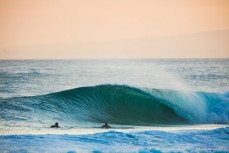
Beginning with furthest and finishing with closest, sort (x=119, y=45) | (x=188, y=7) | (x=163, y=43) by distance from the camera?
1. (x=119, y=45)
2. (x=163, y=43)
3. (x=188, y=7)

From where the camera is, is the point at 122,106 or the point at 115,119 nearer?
the point at 115,119

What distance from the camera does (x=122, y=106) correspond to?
811cm

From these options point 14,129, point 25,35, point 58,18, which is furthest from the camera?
point 25,35

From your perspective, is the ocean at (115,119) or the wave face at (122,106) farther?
the wave face at (122,106)

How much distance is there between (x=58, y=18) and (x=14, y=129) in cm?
362

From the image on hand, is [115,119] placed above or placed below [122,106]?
below

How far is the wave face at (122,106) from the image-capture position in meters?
7.38

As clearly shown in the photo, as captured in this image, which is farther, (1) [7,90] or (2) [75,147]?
(1) [7,90]

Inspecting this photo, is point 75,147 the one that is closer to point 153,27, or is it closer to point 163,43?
point 153,27

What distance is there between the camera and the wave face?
738cm

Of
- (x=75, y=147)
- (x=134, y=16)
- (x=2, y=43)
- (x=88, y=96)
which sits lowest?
(x=75, y=147)

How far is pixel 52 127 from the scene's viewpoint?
249 inches

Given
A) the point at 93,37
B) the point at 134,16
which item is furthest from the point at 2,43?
the point at 134,16

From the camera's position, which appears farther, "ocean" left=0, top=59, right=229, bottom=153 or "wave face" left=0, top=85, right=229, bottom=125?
"wave face" left=0, top=85, right=229, bottom=125
